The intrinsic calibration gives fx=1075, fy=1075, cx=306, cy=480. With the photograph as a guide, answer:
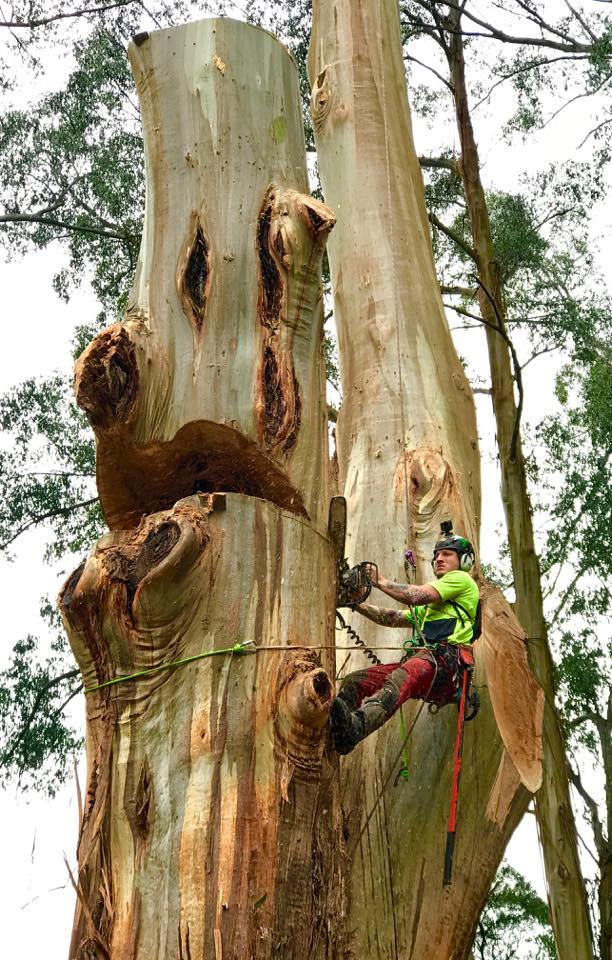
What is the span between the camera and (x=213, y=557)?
2869 mm

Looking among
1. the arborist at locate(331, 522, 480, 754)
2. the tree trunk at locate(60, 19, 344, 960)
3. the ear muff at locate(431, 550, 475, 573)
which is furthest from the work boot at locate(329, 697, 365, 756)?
the ear muff at locate(431, 550, 475, 573)

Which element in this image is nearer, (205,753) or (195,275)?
(205,753)

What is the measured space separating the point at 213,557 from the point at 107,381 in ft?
1.98

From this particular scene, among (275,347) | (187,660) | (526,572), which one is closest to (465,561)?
(275,347)

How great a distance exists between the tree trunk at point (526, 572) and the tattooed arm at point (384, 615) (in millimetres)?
3473

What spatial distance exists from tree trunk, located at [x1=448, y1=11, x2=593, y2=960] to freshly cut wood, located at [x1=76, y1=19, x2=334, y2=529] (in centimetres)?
467

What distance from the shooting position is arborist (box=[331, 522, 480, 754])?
3612 millimetres

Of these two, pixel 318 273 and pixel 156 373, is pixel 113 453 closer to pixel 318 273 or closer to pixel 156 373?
pixel 156 373

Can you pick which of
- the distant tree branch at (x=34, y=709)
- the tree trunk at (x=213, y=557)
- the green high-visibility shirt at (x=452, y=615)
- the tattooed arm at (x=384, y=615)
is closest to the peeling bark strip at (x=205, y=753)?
the tree trunk at (x=213, y=557)

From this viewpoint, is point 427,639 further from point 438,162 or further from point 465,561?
point 438,162

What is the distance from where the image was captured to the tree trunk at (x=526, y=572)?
8195mm

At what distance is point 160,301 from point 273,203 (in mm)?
490

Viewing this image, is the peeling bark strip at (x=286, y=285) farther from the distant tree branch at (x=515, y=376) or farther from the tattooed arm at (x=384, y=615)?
the distant tree branch at (x=515, y=376)

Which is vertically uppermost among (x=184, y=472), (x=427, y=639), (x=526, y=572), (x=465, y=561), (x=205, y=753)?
(x=526, y=572)
